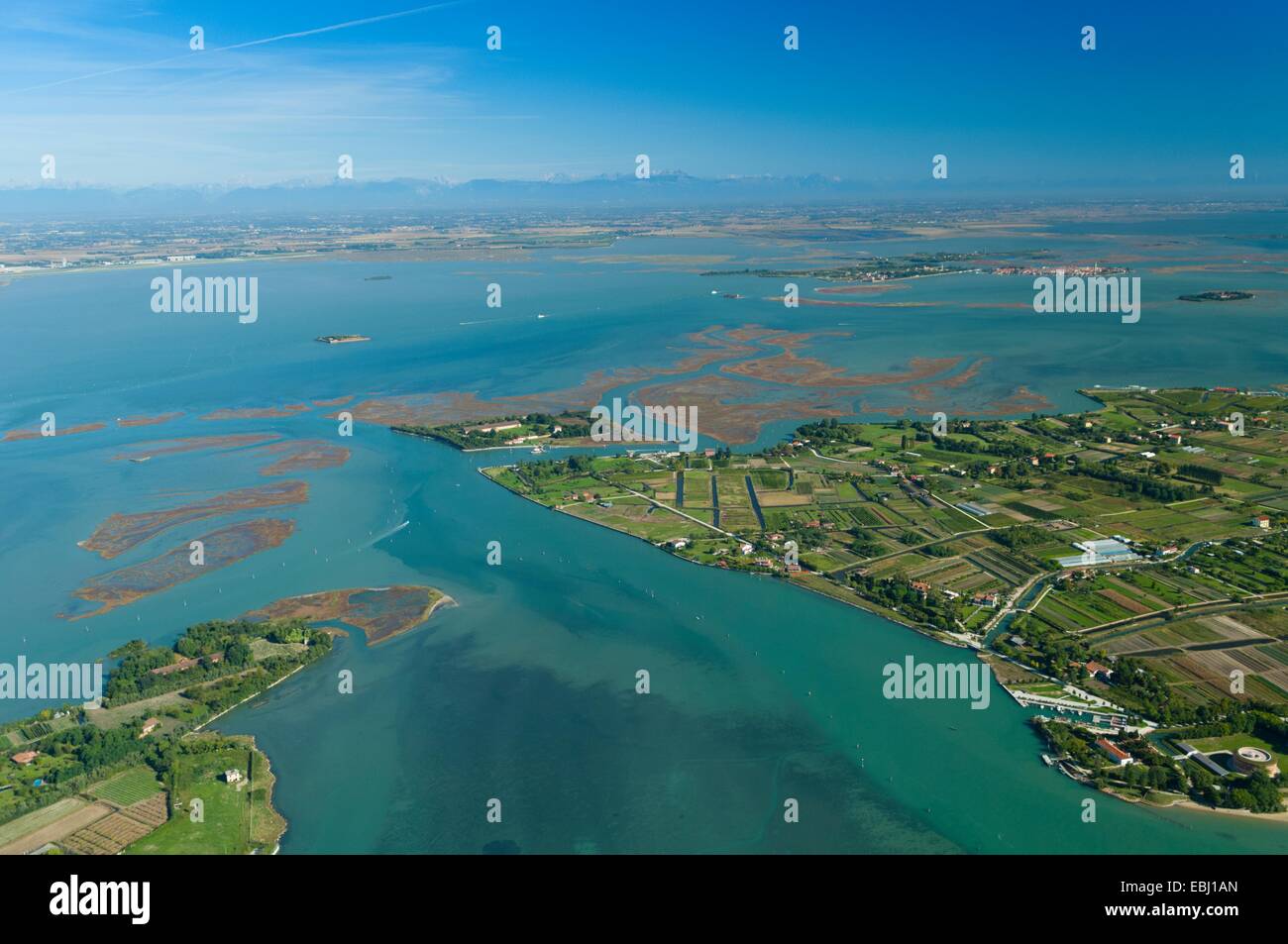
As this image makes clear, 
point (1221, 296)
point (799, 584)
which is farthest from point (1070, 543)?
point (1221, 296)

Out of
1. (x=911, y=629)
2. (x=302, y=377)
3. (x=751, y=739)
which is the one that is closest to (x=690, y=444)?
(x=911, y=629)

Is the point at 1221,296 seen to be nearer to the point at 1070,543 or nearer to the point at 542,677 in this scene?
the point at 1070,543

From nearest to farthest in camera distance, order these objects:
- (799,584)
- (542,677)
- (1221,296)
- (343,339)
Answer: (542,677) → (799,584) → (343,339) → (1221,296)

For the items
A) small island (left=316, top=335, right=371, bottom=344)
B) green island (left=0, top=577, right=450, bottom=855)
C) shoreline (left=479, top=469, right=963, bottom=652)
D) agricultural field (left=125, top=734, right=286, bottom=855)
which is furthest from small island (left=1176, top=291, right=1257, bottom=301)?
agricultural field (left=125, top=734, right=286, bottom=855)

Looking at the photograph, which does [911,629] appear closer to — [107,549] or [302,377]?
[107,549]

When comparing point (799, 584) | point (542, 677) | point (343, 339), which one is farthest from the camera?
point (343, 339)

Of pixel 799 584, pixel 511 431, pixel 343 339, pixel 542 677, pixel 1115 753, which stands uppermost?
pixel 343 339

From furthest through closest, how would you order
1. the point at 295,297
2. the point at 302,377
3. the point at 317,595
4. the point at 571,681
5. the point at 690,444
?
the point at 295,297, the point at 302,377, the point at 690,444, the point at 317,595, the point at 571,681
